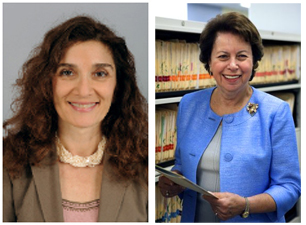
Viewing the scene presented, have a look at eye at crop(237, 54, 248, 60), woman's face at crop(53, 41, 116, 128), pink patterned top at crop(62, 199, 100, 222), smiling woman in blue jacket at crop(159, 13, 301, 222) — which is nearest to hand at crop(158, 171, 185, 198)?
smiling woman in blue jacket at crop(159, 13, 301, 222)

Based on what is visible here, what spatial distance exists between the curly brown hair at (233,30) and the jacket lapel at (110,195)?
0.78 metres

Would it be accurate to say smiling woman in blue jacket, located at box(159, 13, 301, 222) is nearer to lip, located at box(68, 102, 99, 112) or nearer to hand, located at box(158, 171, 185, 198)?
hand, located at box(158, 171, 185, 198)

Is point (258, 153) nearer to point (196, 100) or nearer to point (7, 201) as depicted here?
point (196, 100)

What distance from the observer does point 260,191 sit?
Result: 184cm

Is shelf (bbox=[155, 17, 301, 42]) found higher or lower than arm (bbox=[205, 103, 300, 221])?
higher

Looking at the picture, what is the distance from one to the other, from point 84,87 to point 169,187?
0.73 meters

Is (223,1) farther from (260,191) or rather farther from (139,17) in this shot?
(260,191)

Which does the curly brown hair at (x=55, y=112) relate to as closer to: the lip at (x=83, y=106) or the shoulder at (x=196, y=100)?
the lip at (x=83, y=106)

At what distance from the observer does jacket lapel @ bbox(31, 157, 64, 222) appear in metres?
1.80

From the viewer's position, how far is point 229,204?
183 cm

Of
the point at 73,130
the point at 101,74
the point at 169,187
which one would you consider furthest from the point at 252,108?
the point at 73,130

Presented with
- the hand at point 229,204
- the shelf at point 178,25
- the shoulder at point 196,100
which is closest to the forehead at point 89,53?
the shelf at point 178,25

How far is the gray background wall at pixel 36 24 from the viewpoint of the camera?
1.78 metres
